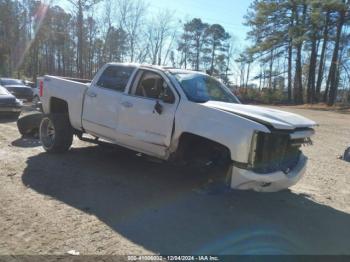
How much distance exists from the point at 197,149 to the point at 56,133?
3.55 meters

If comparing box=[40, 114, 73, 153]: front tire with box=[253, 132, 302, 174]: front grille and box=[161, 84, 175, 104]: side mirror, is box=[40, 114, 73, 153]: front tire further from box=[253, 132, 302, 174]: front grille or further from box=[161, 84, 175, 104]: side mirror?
box=[253, 132, 302, 174]: front grille

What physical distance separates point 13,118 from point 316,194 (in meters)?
12.5

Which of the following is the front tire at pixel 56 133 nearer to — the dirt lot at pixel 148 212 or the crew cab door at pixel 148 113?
the dirt lot at pixel 148 212

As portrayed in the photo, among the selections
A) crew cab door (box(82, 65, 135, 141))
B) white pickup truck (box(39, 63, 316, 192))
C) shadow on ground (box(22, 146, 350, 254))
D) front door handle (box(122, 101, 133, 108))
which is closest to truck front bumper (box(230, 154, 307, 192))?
white pickup truck (box(39, 63, 316, 192))

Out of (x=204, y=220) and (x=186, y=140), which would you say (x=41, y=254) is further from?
(x=186, y=140)

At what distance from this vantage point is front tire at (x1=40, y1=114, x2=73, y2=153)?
27.4 feet

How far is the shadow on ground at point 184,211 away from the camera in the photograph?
180 inches

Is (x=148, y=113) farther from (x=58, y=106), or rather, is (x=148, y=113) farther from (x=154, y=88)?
(x=58, y=106)

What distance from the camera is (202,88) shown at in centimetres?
672

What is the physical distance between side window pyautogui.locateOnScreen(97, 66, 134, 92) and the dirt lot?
1545 mm

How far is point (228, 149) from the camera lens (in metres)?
5.41

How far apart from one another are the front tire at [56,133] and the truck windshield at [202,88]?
9.65ft

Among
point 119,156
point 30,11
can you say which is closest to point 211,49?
point 30,11

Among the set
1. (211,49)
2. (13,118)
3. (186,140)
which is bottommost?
(13,118)
